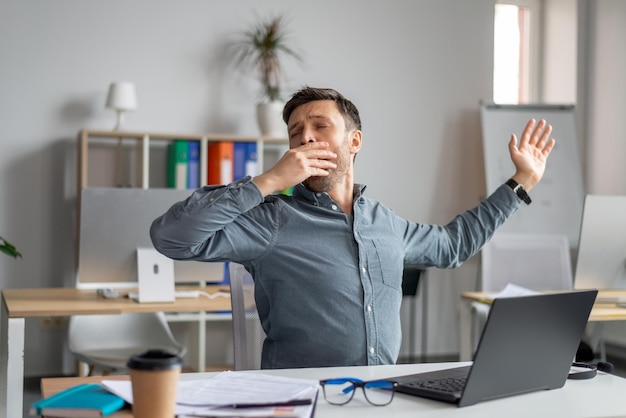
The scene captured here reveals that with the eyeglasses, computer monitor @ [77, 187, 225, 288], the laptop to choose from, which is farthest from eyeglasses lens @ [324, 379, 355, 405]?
computer monitor @ [77, 187, 225, 288]

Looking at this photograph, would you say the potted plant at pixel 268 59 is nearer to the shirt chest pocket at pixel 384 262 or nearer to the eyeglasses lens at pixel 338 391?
the shirt chest pocket at pixel 384 262

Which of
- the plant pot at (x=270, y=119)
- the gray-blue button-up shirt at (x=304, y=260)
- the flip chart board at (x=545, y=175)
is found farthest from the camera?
the flip chart board at (x=545, y=175)

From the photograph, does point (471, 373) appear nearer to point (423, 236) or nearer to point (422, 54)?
point (423, 236)

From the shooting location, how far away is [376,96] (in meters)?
5.23

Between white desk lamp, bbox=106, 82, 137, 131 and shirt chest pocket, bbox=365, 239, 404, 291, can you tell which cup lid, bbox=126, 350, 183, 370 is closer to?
shirt chest pocket, bbox=365, 239, 404, 291

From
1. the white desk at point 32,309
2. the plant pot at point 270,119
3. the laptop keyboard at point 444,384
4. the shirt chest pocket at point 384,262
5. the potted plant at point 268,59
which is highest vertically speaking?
the potted plant at point 268,59

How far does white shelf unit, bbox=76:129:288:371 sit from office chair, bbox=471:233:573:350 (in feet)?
5.34

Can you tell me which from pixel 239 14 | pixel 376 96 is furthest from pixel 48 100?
pixel 376 96

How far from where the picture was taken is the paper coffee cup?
3.64ft

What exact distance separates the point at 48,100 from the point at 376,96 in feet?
6.79

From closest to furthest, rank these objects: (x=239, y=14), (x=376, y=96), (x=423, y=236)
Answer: (x=423, y=236) < (x=239, y=14) < (x=376, y=96)

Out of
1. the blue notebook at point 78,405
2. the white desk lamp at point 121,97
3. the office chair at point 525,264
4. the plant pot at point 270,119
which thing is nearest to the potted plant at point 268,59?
the plant pot at point 270,119

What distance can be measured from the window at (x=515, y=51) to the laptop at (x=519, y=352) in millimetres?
4319

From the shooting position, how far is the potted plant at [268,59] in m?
4.71
